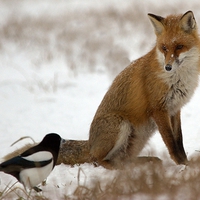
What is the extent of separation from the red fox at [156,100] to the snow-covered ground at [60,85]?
375 mm

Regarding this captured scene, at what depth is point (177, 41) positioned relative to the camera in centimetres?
672

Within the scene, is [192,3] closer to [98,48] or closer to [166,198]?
[98,48]

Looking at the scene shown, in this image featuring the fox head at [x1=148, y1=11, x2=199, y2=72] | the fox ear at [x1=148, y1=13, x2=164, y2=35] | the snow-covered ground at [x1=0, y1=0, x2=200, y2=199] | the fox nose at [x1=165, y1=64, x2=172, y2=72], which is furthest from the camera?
the snow-covered ground at [x1=0, y1=0, x2=200, y2=199]

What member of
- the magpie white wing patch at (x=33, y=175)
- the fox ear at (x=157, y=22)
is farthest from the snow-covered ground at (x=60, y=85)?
the fox ear at (x=157, y=22)

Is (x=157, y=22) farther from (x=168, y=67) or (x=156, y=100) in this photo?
(x=156, y=100)

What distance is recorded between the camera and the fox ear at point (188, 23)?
267 inches

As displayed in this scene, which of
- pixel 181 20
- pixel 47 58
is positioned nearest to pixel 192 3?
pixel 47 58

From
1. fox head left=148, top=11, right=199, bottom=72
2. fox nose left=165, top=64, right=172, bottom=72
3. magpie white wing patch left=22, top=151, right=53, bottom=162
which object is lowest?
magpie white wing patch left=22, top=151, right=53, bottom=162

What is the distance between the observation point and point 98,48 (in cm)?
1462

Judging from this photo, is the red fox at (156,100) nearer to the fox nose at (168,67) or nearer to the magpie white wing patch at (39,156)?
the fox nose at (168,67)

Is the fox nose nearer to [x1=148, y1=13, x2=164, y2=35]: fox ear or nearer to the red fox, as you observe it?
the red fox

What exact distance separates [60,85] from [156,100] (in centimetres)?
560

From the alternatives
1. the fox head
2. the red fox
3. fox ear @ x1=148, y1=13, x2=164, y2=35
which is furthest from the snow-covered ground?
fox ear @ x1=148, y1=13, x2=164, y2=35

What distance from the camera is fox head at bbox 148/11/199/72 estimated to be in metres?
6.66
